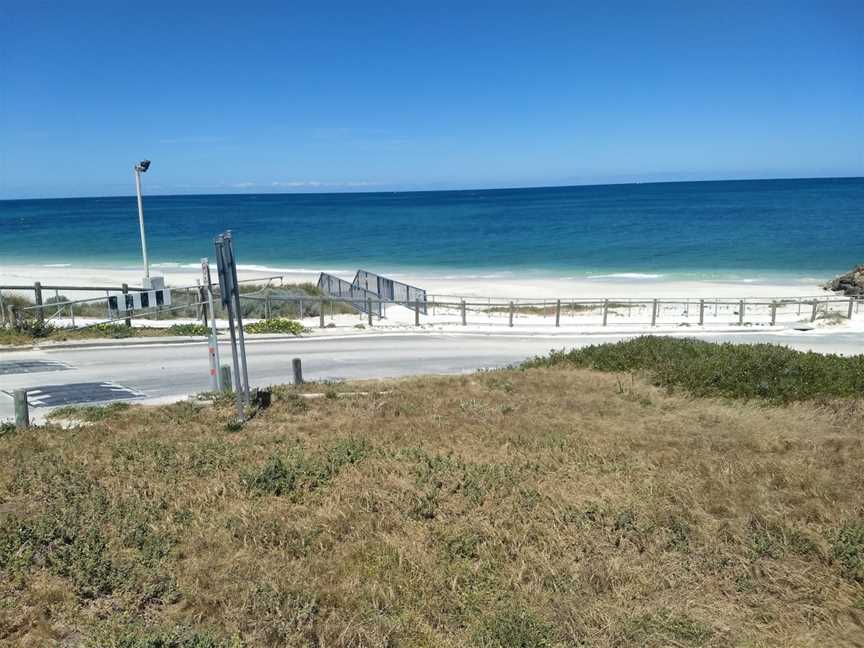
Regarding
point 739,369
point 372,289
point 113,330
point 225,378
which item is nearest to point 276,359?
point 225,378

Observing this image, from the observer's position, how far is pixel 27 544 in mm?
6898

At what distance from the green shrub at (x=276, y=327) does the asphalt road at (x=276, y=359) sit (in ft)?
3.05

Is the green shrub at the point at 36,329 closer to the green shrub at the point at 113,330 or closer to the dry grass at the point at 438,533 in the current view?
the green shrub at the point at 113,330

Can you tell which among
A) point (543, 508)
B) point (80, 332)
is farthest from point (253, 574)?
point (80, 332)

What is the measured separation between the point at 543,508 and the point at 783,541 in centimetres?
251

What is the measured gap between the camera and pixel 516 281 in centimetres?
5103

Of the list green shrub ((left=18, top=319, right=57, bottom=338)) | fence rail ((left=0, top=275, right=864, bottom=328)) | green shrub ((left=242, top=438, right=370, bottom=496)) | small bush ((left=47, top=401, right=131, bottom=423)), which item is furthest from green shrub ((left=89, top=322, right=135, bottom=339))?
green shrub ((left=242, top=438, right=370, bottom=496))

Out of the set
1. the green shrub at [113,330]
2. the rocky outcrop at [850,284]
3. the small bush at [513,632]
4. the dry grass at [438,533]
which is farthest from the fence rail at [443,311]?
the small bush at [513,632]

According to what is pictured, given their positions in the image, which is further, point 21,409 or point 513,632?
point 21,409

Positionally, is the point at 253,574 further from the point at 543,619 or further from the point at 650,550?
the point at 650,550

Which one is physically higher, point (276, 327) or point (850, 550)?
point (276, 327)

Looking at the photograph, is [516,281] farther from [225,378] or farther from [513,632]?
[513,632]

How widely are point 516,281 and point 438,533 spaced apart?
145ft

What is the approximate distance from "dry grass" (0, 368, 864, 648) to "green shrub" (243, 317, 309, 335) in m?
11.8
